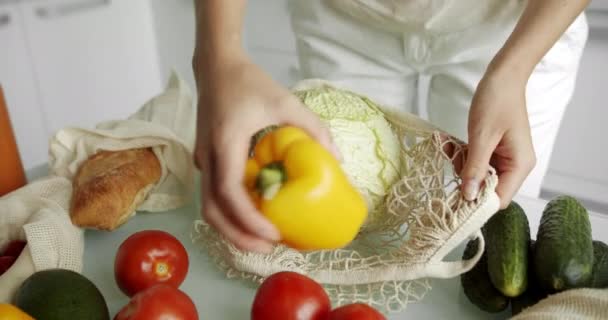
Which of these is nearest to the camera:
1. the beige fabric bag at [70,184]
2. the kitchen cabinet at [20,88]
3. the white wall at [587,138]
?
the beige fabric bag at [70,184]

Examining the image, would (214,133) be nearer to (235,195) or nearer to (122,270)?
(235,195)

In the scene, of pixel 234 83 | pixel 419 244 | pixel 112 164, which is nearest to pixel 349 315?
pixel 419 244

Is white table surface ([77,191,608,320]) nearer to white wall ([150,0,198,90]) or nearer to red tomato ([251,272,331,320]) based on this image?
red tomato ([251,272,331,320])

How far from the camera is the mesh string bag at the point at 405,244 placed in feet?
1.85

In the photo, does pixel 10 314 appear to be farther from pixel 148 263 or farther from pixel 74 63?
pixel 74 63

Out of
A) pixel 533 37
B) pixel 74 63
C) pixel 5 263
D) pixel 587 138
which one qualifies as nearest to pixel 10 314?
pixel 5 263

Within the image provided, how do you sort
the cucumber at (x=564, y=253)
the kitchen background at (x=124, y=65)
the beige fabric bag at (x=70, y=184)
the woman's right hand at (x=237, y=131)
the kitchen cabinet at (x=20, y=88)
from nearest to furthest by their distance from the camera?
the woman's right hand at (x=237, y=131), the cucumber at (x=564, y=253), the beige fabric bag at (x=70, y=184), the kitchen background at (x=124, y=65), the kitchen cabinet at (x=20, y=88)

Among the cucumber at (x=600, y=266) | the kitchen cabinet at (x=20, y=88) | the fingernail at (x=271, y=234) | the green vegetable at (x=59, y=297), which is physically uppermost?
the fingernail at (x=271, y=234)

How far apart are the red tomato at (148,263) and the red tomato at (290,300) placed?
0.13m

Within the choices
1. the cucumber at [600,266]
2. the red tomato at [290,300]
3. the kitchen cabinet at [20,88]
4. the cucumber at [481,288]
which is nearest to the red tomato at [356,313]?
the red tomato at [290,300]

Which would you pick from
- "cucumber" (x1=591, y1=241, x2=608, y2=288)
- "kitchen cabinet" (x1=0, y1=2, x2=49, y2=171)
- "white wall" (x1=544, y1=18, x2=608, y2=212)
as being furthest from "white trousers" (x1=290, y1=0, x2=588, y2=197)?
"kitchen cabinet" (x1=0, y1=2, x2=49, y2=171)

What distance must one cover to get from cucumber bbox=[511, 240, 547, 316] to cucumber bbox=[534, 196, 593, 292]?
0.04 ft

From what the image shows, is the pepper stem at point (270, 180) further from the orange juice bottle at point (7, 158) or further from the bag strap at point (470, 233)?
the orange juice bottle at point (7, 158)

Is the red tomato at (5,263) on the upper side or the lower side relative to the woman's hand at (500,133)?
lower
